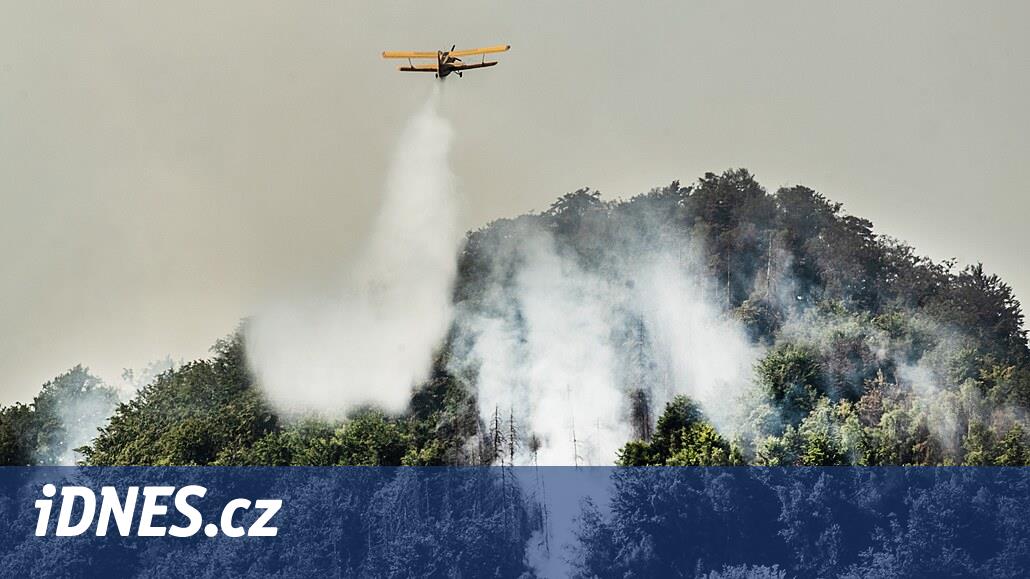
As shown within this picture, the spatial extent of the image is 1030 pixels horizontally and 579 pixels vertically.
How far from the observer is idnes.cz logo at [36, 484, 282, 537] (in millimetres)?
99625

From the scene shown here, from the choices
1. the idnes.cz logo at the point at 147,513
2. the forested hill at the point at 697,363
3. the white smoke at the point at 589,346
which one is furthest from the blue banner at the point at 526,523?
the white smoke at the point at 589,346

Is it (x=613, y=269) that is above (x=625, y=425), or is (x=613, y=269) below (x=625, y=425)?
above

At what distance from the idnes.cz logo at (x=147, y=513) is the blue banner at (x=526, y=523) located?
98mm

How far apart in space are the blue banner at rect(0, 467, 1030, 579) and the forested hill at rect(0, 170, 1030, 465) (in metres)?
2.20

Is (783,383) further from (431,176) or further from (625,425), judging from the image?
(431,176)

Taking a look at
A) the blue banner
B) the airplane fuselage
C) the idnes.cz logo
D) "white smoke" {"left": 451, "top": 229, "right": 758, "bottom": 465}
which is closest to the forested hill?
"white smoke" {"left": 451, "top": 229, "right": 758, "bottom": 465}

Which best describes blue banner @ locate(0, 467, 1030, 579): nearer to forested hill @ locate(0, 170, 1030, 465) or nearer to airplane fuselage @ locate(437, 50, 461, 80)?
forested hill @ locate(0, 170, 1030, 465)

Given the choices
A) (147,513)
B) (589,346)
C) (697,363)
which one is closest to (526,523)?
(697,363)

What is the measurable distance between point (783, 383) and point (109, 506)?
3201 centimetres

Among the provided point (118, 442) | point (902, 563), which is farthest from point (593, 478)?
point (118, 442)

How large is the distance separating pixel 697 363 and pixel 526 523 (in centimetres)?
1473

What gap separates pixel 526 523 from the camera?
94625mm

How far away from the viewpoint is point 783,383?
96.1 meters

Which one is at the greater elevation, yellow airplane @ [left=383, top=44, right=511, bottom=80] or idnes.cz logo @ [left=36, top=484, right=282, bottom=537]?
yellow airplane @ [left=383, top=44, right=511, bottom=80]
